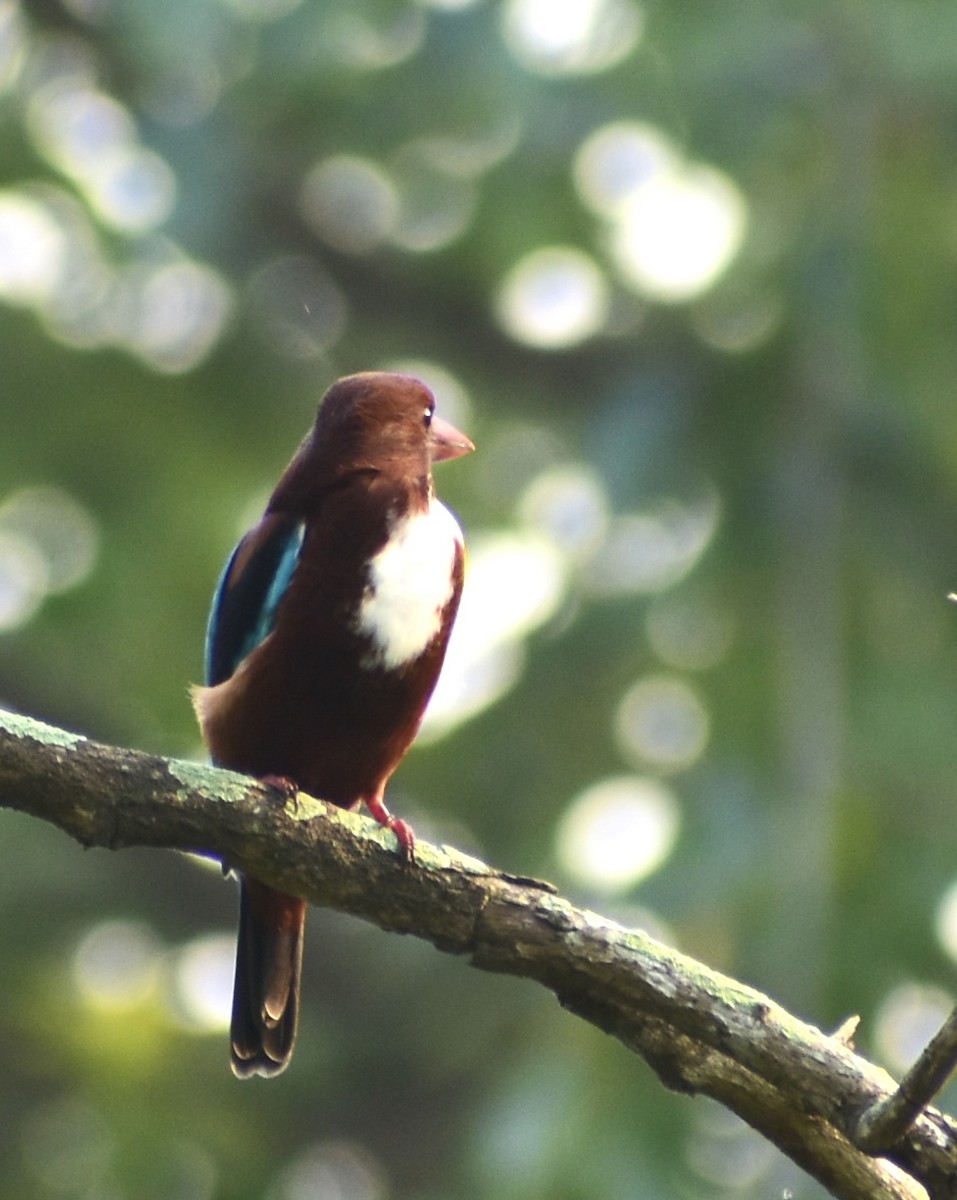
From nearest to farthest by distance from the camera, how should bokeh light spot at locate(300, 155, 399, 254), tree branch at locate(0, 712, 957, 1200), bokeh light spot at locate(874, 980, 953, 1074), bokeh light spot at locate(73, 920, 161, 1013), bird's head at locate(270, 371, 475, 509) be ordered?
1. tree branch at locate(0, 712, 957, 1200)
2. bird's head at locate(270, 371, 475, 509)
3. bokeh light spot at locate(874, 980, 953, 1074)
4. bokeh light spot at locate(73, 920, 161, 1013)
5. bokeh light spot at locate(300, 155, 399, 254)

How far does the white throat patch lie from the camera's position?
376 centimetres

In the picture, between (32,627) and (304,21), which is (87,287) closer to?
(32,627)

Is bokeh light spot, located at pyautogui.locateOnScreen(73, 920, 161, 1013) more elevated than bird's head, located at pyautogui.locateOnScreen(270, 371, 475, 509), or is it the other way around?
bird's head, located at pyautogui.locateOnScreen(270, 371, 475, 509)

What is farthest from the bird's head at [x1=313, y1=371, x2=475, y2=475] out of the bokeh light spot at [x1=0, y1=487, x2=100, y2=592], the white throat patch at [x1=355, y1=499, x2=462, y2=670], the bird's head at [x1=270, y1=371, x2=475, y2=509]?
the bokeh light spot at [x1=0, y1=487, x2=100, y2=592]

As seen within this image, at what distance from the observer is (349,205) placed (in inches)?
365

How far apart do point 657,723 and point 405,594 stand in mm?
3336

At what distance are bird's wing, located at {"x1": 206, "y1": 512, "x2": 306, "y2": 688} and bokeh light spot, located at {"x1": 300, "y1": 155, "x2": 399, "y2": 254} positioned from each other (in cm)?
533

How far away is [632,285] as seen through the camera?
8.66 metres

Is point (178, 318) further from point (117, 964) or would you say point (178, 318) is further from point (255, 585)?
point (255, 585)

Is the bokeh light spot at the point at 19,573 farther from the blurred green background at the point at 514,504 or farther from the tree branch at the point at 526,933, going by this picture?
the tree branch at the point at 526,933

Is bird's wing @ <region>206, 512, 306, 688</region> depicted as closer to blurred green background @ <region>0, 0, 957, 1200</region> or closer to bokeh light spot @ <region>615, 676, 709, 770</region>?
blurred green background @ <region>0, 0, 957, 1200</region>

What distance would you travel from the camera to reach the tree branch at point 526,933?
2.92 meters

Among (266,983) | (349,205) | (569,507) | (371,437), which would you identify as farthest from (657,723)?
(349,205)

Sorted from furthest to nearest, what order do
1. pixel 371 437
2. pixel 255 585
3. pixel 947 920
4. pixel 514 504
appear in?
1. pixel 514 504
2. pixel 947 920
3. pixel 371 437
4. pixel 255 585
